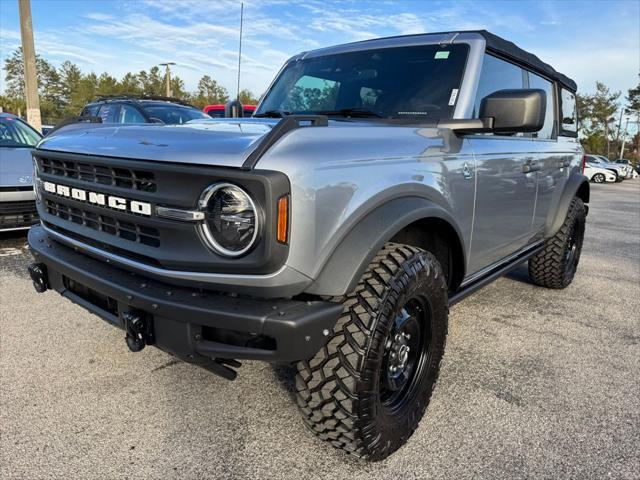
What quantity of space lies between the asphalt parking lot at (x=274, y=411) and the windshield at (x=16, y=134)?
137 inches

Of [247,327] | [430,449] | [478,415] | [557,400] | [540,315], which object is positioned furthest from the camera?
[540,315]

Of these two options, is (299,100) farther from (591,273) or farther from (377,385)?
(591,273)

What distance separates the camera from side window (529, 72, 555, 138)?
3818 mm

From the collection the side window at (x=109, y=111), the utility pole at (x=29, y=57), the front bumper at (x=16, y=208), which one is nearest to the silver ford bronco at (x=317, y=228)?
the front bumper at (x=16, y=208)

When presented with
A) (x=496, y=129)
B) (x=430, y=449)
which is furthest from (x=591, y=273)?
(x=430, y=449)

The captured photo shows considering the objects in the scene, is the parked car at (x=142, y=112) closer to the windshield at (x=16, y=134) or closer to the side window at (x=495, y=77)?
the windshield at (x=16, y=134)

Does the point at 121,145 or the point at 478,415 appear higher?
the point at 121,145

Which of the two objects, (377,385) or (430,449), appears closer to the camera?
(377,385)

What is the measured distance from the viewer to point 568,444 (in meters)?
2.31

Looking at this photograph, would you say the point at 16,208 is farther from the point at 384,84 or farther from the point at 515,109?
the point at 515,109

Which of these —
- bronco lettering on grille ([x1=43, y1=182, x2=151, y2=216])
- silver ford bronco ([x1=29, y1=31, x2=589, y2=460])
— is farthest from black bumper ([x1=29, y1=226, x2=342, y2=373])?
bronco lettering on grille ([x1=43, y1=182, x2=151, y2=216])

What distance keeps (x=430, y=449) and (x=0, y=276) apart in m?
4.21

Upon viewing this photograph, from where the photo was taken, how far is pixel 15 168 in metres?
5.57

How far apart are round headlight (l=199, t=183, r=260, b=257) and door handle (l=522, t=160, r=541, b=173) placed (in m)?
2.30
